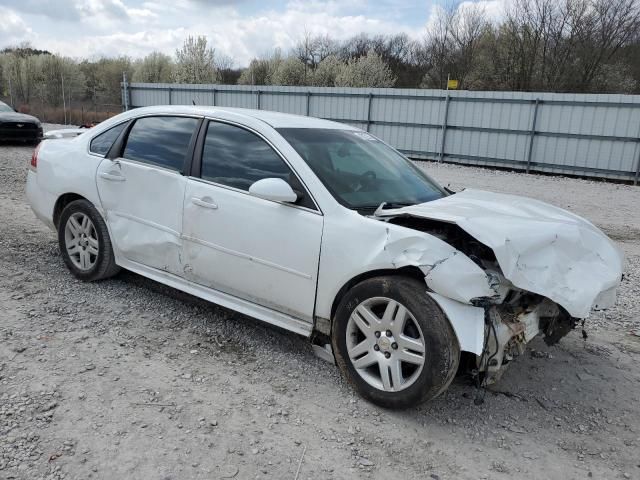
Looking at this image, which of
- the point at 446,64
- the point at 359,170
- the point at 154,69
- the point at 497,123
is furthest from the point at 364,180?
the point at 154,69

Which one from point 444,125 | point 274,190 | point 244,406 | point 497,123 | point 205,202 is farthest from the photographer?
point 444,125

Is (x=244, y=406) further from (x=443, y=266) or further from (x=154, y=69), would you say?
(x=154, y=69)

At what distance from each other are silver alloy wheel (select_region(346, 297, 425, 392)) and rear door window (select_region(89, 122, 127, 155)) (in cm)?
277

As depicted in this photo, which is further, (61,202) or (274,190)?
(61,202)

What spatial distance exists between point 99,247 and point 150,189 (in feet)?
2.77

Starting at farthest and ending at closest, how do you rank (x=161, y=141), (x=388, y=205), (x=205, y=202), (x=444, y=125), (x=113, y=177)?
(x=444, y=125), (x=113, y=177), (x=161, y=141), (x=205, y=202), (x=388, y=205)

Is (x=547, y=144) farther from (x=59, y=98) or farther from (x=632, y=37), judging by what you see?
(x=59, y=98)

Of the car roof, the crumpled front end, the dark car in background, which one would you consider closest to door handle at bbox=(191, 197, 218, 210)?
the car roof

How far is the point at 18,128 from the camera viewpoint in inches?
628

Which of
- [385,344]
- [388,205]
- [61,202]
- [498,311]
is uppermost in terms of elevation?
[388,205]

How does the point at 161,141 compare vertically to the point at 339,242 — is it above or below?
above

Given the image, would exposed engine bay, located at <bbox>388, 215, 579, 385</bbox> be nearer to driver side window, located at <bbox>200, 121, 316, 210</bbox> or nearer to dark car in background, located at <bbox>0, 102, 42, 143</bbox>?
driver side window, located at <bbox>200, 121, 316, 210</bbox>

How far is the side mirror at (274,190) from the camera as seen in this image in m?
3.35

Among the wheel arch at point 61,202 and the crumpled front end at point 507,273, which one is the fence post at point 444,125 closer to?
the wheel arch at point 61,202
